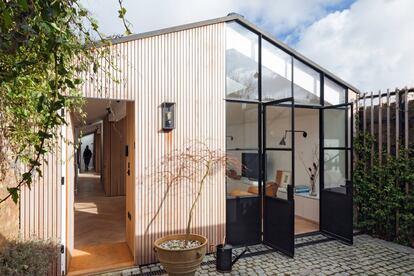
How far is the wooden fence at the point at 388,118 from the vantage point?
461cm

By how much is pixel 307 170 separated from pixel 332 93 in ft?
7.19

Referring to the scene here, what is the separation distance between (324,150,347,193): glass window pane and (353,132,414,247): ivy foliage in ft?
1.16

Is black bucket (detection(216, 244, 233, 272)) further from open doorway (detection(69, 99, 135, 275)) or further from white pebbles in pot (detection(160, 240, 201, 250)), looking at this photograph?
open doorway (detection(69, 99, 135, 275))

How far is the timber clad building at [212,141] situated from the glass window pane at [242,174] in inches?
0.7

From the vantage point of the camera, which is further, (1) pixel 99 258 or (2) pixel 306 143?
(2) pixel 306 143

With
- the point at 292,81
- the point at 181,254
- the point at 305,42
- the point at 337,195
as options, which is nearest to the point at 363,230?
the point at 337,195

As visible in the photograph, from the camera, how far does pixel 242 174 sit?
4633 mm

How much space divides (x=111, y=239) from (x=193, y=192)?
6.20 feet

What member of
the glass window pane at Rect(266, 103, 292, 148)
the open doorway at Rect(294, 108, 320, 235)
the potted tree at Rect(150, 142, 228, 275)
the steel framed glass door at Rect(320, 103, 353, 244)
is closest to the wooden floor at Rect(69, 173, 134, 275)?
the potted tree at Rect(150, 142, 228, 275)

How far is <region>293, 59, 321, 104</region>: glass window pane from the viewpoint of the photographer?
490cm

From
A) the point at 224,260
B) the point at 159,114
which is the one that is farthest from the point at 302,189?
the point at 159,114

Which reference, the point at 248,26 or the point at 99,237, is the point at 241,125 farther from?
the point at 99,237

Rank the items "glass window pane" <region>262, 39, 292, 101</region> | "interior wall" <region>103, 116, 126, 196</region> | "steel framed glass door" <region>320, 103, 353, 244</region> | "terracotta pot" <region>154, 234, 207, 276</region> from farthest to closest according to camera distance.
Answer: "interior wall" <region>103, 116, 126, 196</region>
"steel framed glass door" <region>320, 103, 353, 244</region>
"glass window pane" <region>262, 39, 292, 101</region>
"terracotta pot" <region>154, 234, 207, 276</region>

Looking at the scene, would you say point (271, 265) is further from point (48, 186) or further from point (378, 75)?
point (378, 75)
